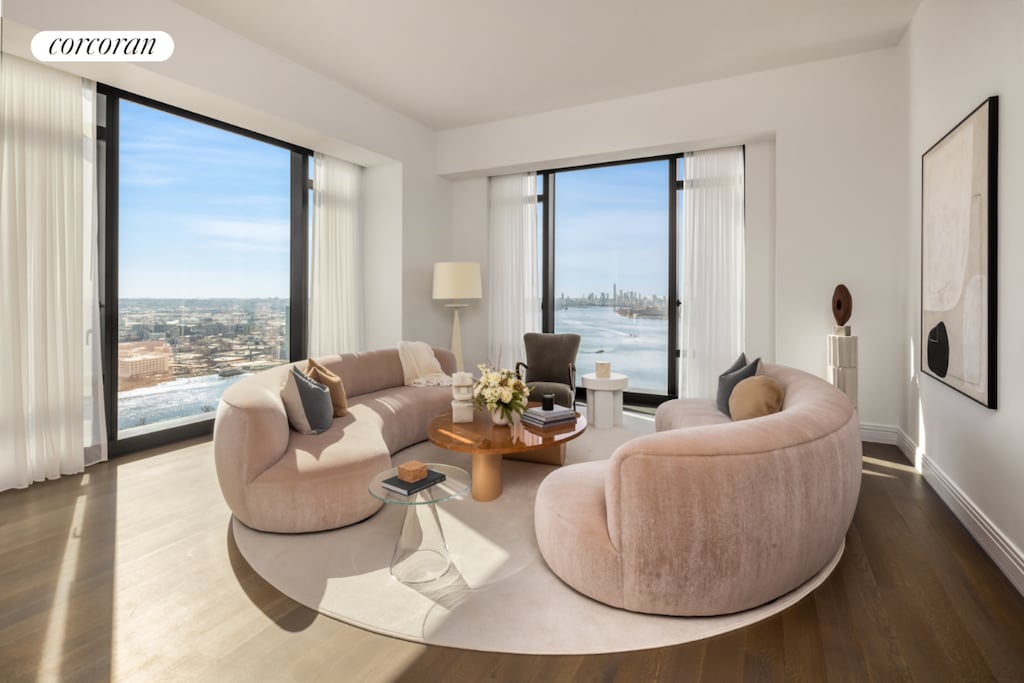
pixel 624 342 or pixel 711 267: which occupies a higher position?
pixel 711 267

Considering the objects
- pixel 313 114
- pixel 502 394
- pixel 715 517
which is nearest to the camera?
pixel 715 517

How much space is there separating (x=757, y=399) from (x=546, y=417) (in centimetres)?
136

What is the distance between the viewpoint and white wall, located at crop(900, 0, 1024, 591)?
7.92 ft

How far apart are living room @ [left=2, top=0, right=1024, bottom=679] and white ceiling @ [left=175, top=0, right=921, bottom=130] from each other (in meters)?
0.12

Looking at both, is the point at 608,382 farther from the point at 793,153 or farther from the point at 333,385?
the point at 793,153

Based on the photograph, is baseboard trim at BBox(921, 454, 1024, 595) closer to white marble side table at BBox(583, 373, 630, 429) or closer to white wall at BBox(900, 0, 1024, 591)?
white wall at BBox(900, 0, 1024, 591)

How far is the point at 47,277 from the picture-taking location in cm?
367

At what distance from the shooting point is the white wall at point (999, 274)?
2.41 m

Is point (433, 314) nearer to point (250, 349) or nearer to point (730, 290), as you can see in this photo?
point (250, 349)

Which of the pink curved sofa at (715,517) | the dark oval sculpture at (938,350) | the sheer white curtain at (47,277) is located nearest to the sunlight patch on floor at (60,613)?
the sheer white curtain at (47,277)

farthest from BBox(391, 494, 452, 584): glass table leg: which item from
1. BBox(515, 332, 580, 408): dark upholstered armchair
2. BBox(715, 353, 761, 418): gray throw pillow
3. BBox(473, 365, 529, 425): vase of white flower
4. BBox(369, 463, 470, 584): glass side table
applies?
BBox(515, 332, 580, 408): dark upholstered armchair

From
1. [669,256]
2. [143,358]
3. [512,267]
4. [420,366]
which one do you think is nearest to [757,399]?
[669,256]

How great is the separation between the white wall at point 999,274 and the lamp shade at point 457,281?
4.23m

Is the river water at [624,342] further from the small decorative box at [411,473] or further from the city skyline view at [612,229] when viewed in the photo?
the small decorative box at [411,473]
